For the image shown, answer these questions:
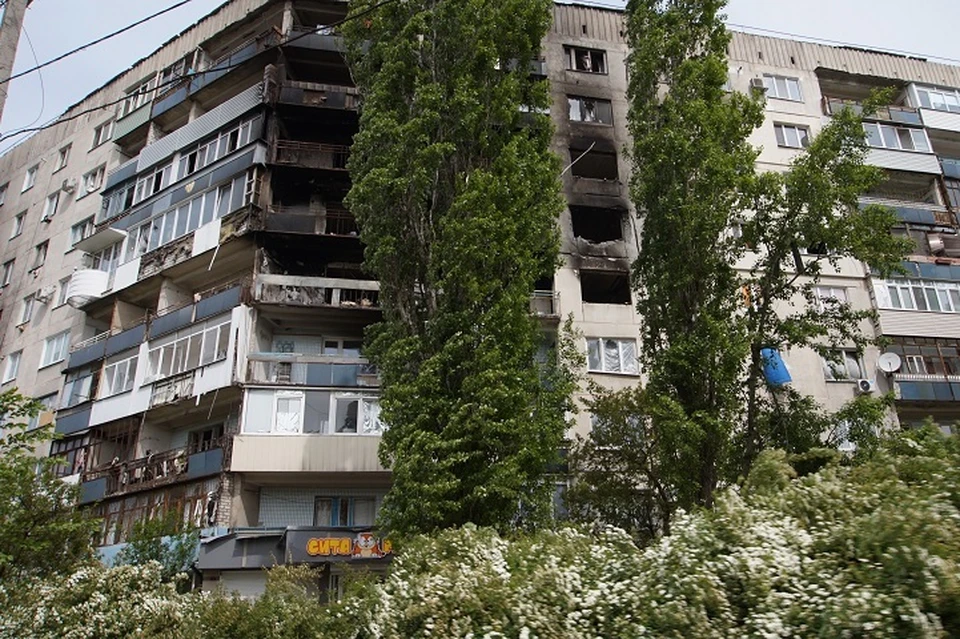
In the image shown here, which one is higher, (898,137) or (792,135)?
(898,137)

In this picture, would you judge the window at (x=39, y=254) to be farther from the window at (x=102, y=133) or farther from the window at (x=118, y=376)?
the window at (x=118, y=376)

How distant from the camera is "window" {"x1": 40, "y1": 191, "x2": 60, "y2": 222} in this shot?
35219 millimetres

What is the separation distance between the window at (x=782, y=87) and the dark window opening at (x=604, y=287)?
10988 millimetres

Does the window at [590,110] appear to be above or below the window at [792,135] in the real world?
above

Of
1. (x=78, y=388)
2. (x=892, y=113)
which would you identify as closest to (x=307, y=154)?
(x=78, y=388)

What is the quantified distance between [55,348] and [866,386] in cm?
A: 3185

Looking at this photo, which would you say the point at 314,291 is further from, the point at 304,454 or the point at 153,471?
the point at 153,471

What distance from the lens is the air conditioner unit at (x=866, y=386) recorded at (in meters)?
24.8

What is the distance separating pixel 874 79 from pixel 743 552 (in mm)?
32725

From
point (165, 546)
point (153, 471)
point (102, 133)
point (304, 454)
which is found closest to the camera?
point (165, 546)

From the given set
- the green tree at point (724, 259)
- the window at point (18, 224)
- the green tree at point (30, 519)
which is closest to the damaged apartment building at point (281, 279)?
the window at point (18, 224)

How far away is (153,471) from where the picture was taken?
23.4 meters

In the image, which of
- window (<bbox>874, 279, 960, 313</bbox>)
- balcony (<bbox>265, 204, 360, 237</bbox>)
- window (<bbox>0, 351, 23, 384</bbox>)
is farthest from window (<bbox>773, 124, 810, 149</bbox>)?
window (<bbox>0, 351, 23, 384</bbox>)

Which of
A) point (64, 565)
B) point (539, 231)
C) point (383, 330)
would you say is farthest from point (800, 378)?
point (64, 565)
